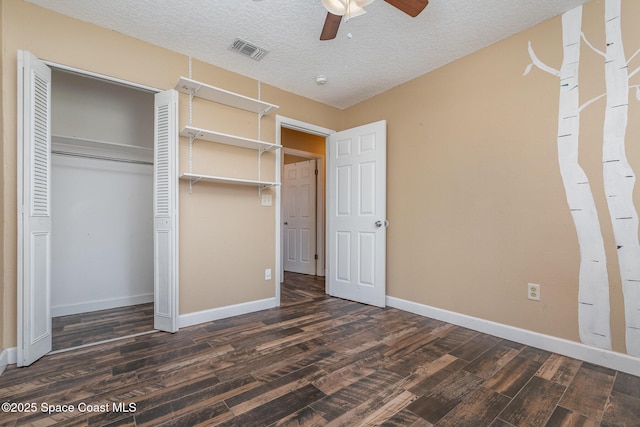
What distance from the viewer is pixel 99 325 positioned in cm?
270

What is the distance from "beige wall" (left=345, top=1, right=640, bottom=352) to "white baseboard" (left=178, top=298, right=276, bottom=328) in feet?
4.76

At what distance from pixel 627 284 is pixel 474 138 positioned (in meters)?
1.52

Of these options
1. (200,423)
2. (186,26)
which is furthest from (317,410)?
(186,26)

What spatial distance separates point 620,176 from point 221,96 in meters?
3.21

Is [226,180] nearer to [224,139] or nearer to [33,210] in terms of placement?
[224,139]

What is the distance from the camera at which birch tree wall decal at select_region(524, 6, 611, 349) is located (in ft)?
6.56

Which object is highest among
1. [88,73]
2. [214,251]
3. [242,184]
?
[88,73]

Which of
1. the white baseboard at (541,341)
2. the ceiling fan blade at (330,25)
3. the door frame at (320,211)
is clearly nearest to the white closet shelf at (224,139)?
the ceiling fan blade at (330,25)

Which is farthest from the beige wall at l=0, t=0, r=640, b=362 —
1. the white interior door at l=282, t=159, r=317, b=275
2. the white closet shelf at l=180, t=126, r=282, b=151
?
the white interior door at l=282, t=159, r=317, b=275

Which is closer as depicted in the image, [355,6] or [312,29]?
[355,6]

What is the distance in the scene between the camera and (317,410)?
1.51 m

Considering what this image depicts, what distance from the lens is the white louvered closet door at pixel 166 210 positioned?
257 cm

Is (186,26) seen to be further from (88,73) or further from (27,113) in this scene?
(27,113)

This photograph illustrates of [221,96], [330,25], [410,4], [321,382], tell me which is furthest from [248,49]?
[321,382]
